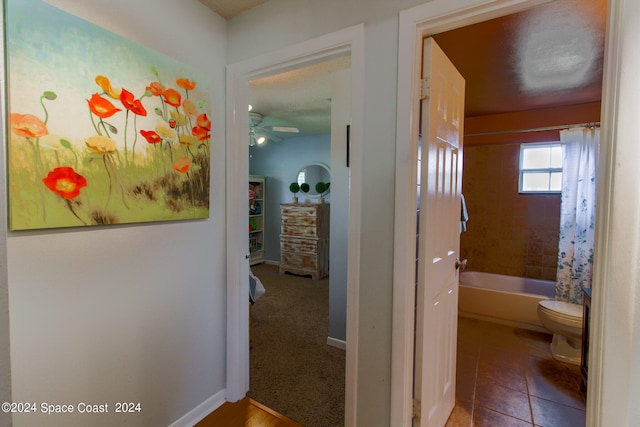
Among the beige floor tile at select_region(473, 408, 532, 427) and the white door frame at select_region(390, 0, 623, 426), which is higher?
the white door frame at select_region(390, 0, 623, 426)

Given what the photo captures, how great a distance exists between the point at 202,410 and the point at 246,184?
142 cm

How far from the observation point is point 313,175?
17.2 ft

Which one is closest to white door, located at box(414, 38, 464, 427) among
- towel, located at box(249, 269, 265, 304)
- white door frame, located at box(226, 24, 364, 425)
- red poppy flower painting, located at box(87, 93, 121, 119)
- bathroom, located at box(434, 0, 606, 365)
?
white door frame, located at box(226, 24, 364, 425)

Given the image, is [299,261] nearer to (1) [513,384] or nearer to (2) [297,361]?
(2) [297,361]

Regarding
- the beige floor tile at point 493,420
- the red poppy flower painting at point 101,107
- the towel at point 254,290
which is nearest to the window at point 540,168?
the beige floor tile at point 493,420

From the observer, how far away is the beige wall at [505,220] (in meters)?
3.48

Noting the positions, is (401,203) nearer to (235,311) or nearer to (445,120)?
(445,120)

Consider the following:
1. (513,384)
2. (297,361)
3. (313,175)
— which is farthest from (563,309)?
(313,175)

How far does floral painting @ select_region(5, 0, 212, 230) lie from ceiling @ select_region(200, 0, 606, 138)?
65 cm

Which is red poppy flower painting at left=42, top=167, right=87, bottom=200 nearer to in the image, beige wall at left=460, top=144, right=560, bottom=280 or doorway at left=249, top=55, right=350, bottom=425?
doorway at left=249, top=55, right=350, bottom=425

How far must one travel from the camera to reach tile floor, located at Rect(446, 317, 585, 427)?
1837 mm

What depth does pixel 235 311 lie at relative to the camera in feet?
6.27

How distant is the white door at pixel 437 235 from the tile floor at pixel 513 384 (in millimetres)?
314

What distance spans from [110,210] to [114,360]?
0.71m
